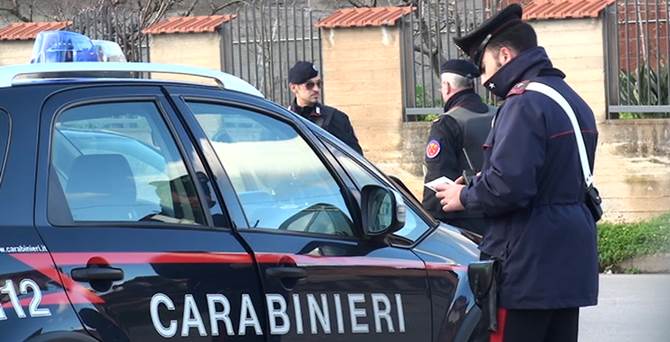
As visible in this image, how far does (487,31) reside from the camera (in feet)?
15.3

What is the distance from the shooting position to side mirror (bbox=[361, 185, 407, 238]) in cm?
480

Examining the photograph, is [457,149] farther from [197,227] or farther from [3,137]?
[3,137]

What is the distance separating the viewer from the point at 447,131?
23.6 feet

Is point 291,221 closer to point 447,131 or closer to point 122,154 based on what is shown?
point 122,154

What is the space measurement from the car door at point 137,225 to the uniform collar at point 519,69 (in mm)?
1093

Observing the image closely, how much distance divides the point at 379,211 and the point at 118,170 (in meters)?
1.02

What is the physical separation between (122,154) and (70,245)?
49 centimetres

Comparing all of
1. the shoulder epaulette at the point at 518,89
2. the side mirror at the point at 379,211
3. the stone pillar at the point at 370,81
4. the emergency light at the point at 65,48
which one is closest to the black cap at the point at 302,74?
the emergency light at the point at 65,48

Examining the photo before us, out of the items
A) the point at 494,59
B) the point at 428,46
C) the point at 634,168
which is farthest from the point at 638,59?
the point at 494,59

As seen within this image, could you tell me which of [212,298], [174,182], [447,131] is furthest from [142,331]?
[447,131]

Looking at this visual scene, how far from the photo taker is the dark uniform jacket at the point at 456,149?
716 centimetres

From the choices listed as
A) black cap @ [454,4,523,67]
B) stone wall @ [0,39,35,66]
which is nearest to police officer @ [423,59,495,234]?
black cap @ [454,4,523,67]

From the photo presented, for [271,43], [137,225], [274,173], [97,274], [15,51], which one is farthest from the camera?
[15,51]

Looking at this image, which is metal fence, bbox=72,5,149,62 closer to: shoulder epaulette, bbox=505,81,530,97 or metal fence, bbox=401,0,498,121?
metal fence, bbox=401,0,498,121
